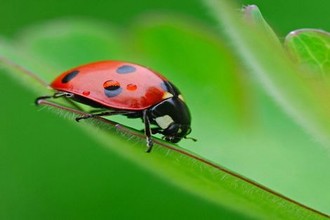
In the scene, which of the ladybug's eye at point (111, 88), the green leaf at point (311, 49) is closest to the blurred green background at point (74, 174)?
the ladybug's eye at point (111, 88)

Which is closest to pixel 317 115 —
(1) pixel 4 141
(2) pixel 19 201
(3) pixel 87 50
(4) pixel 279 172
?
(4) pixel 279 172

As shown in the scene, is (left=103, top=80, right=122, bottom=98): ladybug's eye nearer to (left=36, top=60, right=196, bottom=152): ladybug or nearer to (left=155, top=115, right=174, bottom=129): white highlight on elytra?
(left=36, top=60, right=196, bottom=152): ladybug

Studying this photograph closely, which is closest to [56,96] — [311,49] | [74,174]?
[311,49]

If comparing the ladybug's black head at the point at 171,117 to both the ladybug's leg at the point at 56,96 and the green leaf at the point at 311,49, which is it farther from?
the green leaf at the point at 311,49

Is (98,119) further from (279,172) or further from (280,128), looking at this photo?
(280,128)

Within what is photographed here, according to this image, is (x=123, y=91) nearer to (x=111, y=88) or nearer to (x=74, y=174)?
(x=111, y=88)

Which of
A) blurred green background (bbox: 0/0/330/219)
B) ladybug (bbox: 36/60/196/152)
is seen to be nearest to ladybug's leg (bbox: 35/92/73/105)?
ladybug (bbox: 36/60/196/152)
